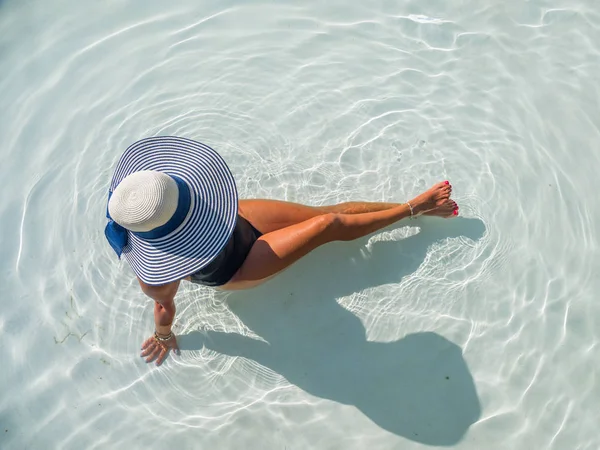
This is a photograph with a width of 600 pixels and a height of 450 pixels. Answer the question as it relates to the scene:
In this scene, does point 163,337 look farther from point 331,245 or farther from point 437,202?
point 437,202

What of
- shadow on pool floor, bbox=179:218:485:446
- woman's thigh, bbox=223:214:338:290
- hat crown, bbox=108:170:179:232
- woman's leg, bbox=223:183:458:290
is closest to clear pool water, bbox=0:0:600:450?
shadow on pool floor, bbox=179:218:485:446

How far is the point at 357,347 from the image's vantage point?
12.3ft

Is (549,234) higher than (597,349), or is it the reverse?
(549,234)

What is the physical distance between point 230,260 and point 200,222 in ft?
1.77

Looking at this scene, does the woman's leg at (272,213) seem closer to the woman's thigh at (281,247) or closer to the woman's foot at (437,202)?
the woman's thigh at (281,247)

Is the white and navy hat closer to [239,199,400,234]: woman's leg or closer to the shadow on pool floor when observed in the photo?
[239,199,400,234]: woman's leg

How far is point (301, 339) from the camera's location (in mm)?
3781

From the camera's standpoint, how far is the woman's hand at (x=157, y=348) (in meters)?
3.69

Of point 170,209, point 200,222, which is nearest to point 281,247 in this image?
point 200,222

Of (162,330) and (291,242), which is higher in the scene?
(291,242)

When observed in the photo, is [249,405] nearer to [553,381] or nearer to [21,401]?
[21,401]

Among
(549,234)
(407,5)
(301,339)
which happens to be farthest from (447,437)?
(407,5)

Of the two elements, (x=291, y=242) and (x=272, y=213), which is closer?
(x=291, y=242)

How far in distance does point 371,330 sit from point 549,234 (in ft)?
4.58
